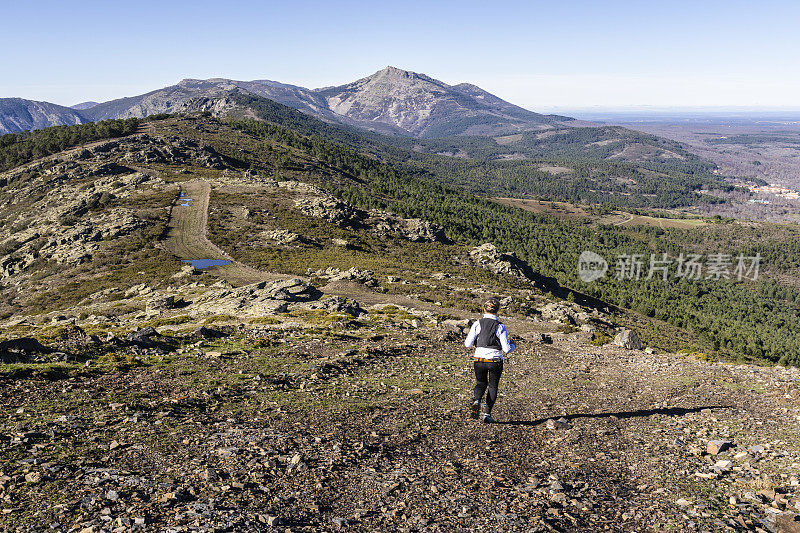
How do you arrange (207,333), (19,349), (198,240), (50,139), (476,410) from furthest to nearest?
(50,139) → (198,240) → (207,333) → (19,349) → (476,410)

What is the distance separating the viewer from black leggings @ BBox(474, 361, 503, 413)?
14.0 meters

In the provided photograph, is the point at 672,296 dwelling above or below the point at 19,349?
below

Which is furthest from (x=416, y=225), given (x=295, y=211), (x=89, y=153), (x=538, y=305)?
(x=89, y=153)

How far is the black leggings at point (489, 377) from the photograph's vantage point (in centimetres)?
1397

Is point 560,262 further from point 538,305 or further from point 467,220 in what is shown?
point 538,305

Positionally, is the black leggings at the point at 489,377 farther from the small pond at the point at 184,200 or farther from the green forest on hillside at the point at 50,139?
the green forest on hillside at the point at 50,139

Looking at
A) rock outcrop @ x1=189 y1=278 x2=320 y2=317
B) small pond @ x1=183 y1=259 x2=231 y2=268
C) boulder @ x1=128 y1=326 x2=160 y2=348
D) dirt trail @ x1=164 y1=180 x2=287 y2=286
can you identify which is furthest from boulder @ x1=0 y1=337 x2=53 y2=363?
small pond @ x1=183 y1=259 x2=231 y2=268

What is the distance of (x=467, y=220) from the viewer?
189000 millimetres

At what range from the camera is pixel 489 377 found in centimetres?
1493

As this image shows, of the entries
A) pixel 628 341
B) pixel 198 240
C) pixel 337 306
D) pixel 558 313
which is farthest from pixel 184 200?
pixel 628 341

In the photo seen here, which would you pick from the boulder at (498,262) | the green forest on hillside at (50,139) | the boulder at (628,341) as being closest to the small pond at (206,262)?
the boulder at (498,262)

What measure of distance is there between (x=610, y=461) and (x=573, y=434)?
6.31 feet

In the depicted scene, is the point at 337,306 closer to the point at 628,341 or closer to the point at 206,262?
the point at 628,341

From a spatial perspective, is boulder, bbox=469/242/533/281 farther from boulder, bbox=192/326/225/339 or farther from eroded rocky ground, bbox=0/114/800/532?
boulder, bbox=192/326/225/339
